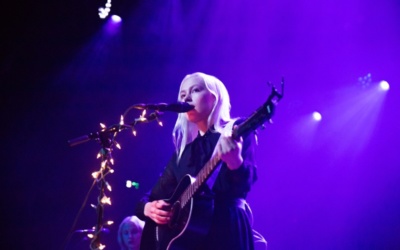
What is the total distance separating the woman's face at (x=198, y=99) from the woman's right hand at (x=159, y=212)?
0.68 metres

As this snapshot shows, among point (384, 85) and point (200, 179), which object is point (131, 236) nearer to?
point (200, 179)

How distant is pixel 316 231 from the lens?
663cm

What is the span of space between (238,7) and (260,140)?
2.59 meters

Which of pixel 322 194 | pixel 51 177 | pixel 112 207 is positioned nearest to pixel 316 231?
pixel 322 194

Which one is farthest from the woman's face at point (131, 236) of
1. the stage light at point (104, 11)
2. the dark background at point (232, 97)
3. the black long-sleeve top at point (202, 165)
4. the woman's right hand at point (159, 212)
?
the stage light at point (104, 11)

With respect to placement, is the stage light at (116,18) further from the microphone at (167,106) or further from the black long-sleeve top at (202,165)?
the microphone at (167,106)

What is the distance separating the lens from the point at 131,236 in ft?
15.8

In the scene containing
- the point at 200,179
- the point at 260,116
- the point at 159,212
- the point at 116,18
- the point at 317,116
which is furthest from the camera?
the point at 317,116

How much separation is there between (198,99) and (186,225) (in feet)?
3.27

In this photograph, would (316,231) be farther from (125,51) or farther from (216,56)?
(125,51)

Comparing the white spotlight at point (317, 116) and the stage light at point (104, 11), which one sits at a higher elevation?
the stage light at point (104, 11)

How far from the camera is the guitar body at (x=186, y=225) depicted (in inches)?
85.9

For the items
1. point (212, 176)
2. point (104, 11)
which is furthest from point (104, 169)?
point (104, 11)

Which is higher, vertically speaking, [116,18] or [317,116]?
[116,18]
